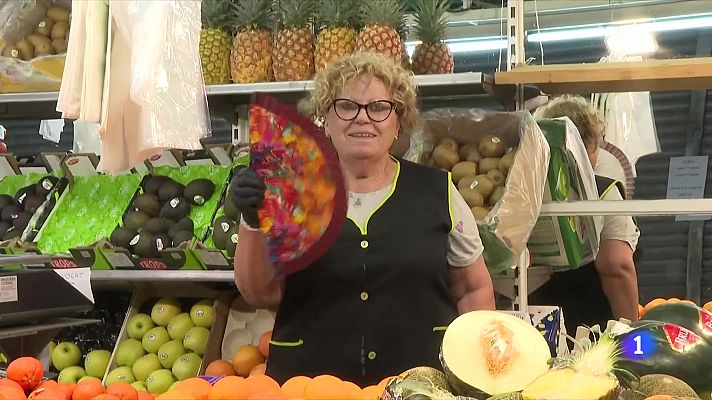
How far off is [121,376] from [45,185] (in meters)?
0.90

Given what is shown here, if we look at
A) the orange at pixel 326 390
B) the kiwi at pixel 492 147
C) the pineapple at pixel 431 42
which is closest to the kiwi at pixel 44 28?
the pineapple at pixel 431 42

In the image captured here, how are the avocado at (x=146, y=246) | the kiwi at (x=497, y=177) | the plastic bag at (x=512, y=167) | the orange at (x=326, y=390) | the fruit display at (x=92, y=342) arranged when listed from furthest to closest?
the fruit display at (x=92, y=342)
the avocado at (x=146, y=246)
the kiwi at (x=497, y=177)
the plastic bag at (x=512, y=167)
the orange at (x=326, y=390)

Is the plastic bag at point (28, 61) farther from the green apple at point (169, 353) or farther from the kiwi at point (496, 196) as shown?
the kiwi at point (496, 196)

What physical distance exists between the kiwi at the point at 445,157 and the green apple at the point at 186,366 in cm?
117

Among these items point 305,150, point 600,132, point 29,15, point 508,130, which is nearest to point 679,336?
point 305,150

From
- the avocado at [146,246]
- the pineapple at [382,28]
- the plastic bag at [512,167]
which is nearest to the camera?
the plastic bag at [512,167]

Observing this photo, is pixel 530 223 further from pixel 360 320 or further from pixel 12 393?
pixel 12 393

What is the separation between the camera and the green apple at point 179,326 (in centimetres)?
319

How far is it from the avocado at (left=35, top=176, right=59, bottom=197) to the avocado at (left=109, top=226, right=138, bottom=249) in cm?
51

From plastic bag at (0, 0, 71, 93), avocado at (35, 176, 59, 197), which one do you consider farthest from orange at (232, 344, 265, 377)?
plastic bag at (0, 0, 71, 93)

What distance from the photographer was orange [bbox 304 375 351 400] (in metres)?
1.31

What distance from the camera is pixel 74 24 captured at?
1398mm

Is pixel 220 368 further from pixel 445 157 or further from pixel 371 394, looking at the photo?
pixel 371 394

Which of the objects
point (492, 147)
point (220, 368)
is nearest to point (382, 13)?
point (492, 147)
